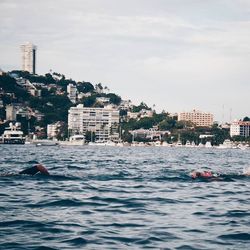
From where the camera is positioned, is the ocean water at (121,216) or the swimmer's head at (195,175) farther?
the swimmer's head at (195,175)

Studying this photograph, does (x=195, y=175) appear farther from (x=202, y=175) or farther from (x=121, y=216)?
(x=121, y=216)

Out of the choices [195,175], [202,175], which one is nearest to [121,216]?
[195,175]

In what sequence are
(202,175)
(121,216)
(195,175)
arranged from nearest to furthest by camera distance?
(121,216) < (195,175) < (202,175)

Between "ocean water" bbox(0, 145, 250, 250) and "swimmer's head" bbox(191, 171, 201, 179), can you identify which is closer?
"ocean water" bbox(0, 145, 250, 250)

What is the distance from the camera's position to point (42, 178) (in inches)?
1091

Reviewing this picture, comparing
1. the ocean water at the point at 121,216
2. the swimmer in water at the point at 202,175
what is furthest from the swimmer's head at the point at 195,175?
the ocean water at the point at 121,216

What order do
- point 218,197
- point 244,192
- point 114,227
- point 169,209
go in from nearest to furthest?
point 114,227 → point 169,209 → point 218,197 → point 244,192

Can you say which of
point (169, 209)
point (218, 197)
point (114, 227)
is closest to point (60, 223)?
point (114, 227)

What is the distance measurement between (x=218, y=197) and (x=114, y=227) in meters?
8.61

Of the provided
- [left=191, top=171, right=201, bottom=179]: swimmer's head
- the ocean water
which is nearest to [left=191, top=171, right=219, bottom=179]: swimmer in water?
[left=191, top=171, right=201, bottom=179]: swimmer's head

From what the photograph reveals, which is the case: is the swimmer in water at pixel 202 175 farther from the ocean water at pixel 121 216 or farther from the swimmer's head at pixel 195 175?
the ocean water at pixel 121 216

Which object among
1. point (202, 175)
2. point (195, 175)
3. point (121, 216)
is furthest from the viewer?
point (202, 175)

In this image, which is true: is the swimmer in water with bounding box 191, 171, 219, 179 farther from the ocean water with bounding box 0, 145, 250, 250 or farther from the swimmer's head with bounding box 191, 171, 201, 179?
the ocean water with bounding box 0, 145, 250, 250

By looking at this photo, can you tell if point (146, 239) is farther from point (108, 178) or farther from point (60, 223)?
point (108, 178)
